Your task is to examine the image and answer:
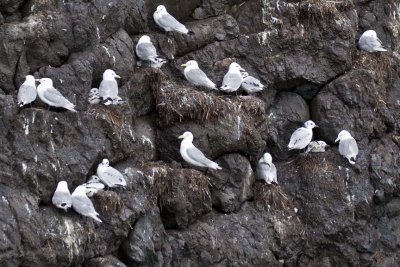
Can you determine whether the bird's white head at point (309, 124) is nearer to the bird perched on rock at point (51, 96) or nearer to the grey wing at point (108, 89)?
the grey wing at point (108, 89)

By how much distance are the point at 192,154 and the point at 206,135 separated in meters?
0.69

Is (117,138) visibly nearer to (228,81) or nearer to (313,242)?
(228,81)

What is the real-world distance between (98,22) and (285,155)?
4.45 metres

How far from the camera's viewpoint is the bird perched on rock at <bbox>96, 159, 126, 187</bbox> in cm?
1459

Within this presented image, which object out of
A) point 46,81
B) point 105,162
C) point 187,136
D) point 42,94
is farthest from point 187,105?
point 42,94

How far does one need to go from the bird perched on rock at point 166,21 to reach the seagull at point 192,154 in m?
2.11

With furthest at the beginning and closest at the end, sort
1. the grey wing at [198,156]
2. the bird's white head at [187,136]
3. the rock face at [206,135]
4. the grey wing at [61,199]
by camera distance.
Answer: the bird's white head at [187,136]
the grey wing at [198,156]
the rock face at [206,135]
the grey wing at [61,199]

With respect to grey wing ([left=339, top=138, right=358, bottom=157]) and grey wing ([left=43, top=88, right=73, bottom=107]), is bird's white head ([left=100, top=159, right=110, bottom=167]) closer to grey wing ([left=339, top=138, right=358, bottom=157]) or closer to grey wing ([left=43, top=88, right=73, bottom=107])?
grey wing ([left=43, top=88, right=73, bottom=107])

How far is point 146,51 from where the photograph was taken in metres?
16.5

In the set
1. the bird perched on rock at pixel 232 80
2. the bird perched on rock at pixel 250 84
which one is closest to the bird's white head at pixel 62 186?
the bird perched on rock at pixel 232 80

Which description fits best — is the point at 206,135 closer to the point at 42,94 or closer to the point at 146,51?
the point at 146,51

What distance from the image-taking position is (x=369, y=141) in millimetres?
18734

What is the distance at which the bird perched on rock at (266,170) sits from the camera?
17.1 m

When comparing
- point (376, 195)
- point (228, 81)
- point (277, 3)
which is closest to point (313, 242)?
point (376, 195)
